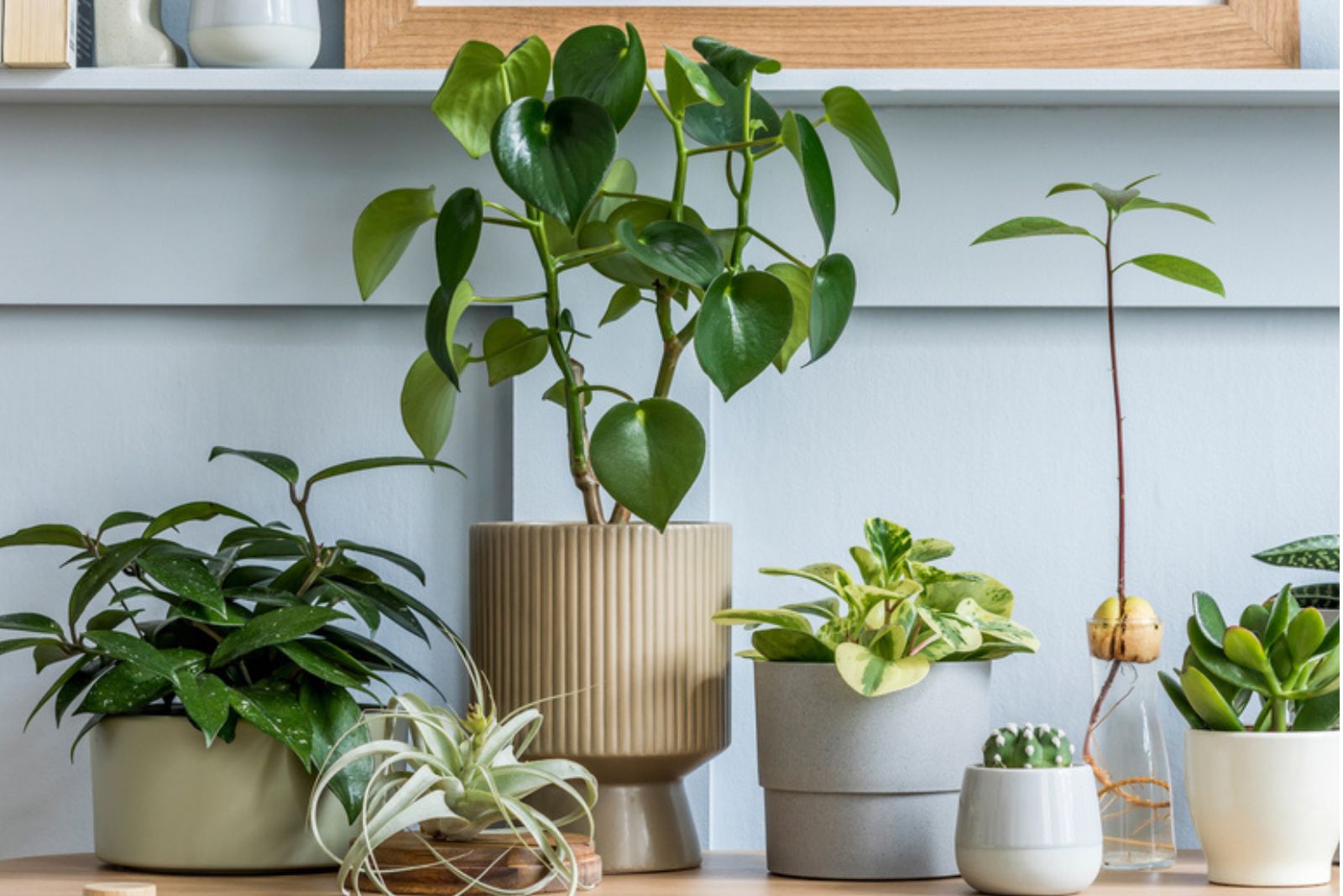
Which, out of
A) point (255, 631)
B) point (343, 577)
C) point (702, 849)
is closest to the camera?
point (255, 631)

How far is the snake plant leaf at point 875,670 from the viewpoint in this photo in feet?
2.73

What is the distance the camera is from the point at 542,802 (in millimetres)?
909

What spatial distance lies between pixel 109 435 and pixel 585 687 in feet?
1.49

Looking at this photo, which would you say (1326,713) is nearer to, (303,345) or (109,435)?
(303,345)

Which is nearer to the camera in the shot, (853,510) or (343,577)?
(343,577)

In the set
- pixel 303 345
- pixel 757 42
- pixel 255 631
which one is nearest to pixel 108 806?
pixel 255 631

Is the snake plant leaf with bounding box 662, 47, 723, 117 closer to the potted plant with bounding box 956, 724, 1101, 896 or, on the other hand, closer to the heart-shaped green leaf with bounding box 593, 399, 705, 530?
the heart-shaped green leaf with bounding box 593, 399, 705, 530

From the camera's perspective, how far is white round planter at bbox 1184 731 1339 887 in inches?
33.0

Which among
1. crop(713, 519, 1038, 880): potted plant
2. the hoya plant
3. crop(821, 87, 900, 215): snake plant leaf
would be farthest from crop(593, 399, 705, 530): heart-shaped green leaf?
crop(821, 87, 900, 215): snake plant leaf

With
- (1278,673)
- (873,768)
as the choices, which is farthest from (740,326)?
(1278,673)

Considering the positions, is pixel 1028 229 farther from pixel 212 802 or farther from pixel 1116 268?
pixel 212 802

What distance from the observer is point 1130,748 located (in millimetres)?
936

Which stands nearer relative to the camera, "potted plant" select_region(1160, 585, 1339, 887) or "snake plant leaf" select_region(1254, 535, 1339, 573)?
"potted plant" select_region(1160, 585, 1339, 887)

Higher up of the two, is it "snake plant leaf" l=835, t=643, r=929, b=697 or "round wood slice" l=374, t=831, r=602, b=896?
"snake plant leaf" l=835, t=643, r=929, b=697
